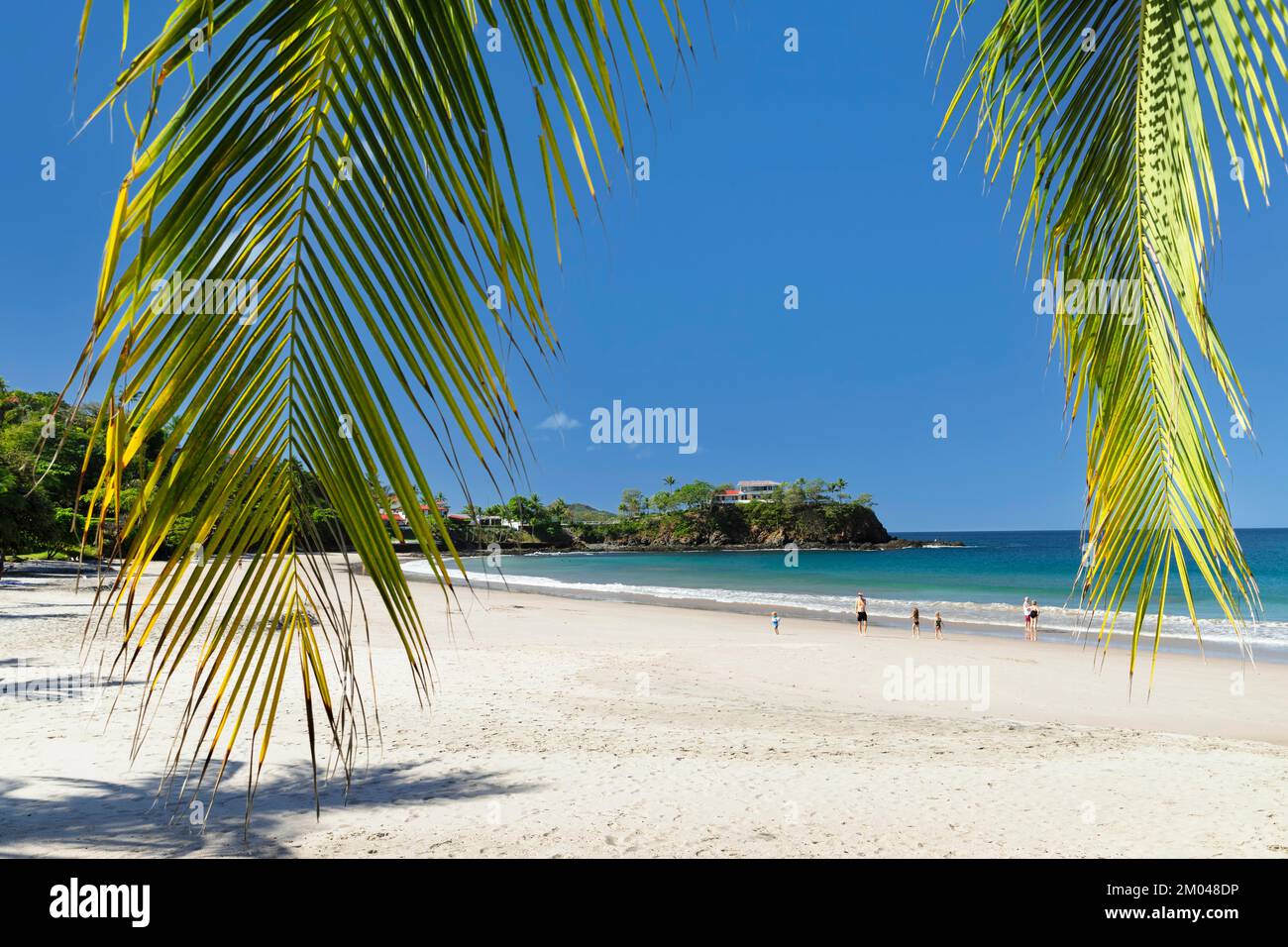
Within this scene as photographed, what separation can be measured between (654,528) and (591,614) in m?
114

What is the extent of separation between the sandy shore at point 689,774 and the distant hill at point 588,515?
135857mm

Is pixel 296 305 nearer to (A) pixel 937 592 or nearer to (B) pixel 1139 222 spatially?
(B) pixel 1139 222

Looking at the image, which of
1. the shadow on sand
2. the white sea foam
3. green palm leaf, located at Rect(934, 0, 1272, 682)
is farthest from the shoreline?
green palm leaf, located at Rect(934, 0, 1272, 682)

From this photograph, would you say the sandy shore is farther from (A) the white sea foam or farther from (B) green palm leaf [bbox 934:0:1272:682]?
(A) the white sea foam

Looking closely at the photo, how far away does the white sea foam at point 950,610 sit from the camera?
83.3ft

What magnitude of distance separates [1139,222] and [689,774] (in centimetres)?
646

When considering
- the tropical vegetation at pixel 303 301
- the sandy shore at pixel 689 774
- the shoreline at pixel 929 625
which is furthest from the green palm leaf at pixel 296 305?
the shoreline at pixel 929 625

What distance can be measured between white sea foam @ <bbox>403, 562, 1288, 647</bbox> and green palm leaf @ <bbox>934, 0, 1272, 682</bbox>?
19264 mm

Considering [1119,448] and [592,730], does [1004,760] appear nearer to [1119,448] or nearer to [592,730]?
[592,730]

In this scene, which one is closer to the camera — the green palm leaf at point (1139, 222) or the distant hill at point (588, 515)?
the green palm leaf at point (1139, 222)

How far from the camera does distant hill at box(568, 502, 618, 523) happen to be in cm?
15312

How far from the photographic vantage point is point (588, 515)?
166m

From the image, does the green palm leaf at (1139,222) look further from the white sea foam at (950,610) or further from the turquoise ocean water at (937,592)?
the white sea foam at (950,610)

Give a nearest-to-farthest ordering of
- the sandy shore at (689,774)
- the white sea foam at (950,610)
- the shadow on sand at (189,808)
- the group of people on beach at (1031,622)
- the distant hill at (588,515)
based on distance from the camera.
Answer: the shadow on sand at (189,808)
the sandy shore at (689,774)
the group of people on beach at (1031,622)
the white sea foam at (950,610)
the distant hill at (588,515)
